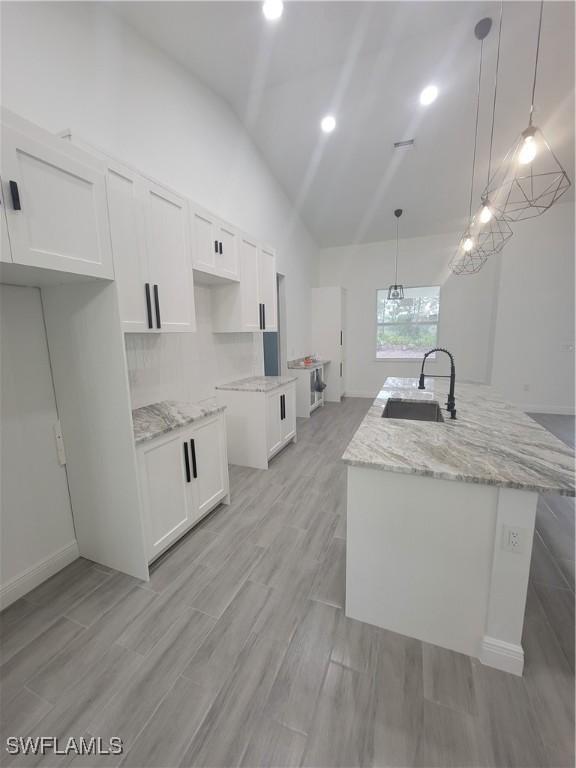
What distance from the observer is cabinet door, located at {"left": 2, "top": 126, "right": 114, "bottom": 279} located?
3.78 feet

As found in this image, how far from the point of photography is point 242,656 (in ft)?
4.42

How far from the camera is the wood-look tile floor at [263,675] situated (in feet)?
3.42

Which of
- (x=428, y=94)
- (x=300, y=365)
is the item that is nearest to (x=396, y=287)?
(x=300, y=365)

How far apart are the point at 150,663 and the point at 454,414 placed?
201cm

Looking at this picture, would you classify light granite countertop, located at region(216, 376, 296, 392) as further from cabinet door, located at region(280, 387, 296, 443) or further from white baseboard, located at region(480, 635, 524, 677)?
white baseboard, located at region(480, 635, 524, 677)

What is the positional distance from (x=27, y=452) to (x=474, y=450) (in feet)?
7.80

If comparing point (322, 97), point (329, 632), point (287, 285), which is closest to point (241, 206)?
point (322, 97)

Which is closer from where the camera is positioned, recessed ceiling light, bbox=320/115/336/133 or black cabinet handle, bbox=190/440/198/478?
black cabinet handle, bbox=190/440/198/478

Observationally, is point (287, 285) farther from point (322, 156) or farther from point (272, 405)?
point (272, 405)

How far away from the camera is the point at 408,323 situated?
6.32 m

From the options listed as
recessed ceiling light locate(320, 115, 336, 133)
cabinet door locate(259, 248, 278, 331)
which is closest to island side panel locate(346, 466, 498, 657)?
cabinet door locate(259, 248, 278, 331)

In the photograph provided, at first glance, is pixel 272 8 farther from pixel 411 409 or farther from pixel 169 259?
pixel 411 409

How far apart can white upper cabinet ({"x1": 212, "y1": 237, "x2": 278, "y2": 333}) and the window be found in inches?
149

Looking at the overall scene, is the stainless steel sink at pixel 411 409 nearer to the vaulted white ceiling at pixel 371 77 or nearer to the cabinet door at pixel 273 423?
the cabinet door at pixel 273 423
